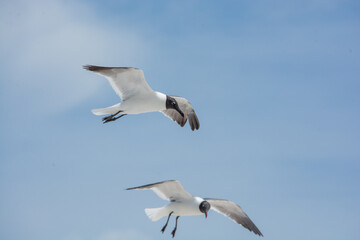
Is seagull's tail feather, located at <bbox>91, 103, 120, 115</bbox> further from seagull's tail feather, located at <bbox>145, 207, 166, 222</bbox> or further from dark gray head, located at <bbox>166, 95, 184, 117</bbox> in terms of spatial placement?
seagull's tail feather, located at <bbox>145, 207, 166, 222</bbox>

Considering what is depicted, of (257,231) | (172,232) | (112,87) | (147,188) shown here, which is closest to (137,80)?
(112,87)

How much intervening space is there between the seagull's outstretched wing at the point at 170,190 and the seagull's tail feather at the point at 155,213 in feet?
1.10

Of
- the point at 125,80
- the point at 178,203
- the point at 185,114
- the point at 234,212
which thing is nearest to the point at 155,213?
the point at 178,203

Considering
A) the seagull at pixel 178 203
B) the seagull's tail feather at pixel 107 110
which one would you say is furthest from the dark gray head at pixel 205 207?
the seagull's tail feather at pixel 107 110

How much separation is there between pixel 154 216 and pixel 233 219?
2197mm

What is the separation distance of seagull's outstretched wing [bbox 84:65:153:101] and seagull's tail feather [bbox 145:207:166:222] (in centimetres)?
→ 284

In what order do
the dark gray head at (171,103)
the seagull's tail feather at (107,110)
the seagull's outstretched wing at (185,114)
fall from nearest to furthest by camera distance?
1. the seagull's tail feather at (107,110)
2. the dark gray head at (171,103)
3. the seagull's outstretched wing at (185,114)

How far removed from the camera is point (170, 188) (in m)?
16.3

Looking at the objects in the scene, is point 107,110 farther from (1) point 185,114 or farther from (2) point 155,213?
(1) point 185,114

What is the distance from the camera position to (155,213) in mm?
16375

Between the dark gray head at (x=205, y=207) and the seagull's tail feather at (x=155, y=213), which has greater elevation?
the dark gray head at (x=205, y=207)

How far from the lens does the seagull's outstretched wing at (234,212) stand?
17125 millimetres

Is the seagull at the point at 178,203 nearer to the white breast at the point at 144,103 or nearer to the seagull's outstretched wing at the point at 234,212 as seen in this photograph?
the seagull's outstretched wing at the point at 234,212

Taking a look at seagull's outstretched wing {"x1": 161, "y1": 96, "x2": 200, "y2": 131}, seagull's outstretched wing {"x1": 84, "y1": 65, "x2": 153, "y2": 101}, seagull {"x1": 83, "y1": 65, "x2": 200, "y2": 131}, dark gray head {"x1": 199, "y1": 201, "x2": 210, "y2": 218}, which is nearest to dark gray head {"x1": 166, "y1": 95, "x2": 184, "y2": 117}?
seagull {"x1": 83, "y1": 65, "x2": 200, "y2": 131}
